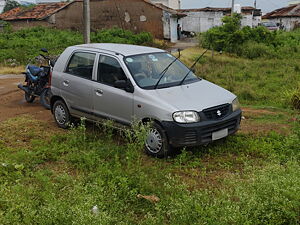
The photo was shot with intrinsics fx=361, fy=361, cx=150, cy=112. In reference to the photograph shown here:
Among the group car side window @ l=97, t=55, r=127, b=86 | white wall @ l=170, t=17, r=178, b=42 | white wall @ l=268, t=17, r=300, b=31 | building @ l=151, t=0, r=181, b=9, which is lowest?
car side window @ l=97, t=55, r=127, b=86

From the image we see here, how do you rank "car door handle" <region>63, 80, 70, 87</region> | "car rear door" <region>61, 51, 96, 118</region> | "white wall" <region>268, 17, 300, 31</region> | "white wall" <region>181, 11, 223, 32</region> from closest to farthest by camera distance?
"car rear door" <region>61, 51, 96, 118</region> < "car door handle" <region>63, 80, 70, 87</region> < "white wall" <region>181, 11, 223, 32</region> < "white wall" <region>268, 17, 300, 31</region>

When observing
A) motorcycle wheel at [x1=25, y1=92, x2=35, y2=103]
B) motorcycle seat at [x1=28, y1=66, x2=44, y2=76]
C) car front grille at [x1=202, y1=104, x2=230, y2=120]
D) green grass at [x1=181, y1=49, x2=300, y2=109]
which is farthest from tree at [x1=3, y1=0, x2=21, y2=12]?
car front grille at [x1=202, y1=104, x2=230, y2=120]

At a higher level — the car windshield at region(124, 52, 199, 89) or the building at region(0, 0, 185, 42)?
the building at region(0, 0, 185, 42)

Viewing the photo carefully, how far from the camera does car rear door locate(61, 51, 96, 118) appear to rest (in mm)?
6852

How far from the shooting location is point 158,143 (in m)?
5.82

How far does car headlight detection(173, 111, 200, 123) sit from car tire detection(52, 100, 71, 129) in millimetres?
2711

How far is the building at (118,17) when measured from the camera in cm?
3112

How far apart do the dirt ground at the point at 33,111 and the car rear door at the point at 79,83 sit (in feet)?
3.12

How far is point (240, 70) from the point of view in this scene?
625 inches

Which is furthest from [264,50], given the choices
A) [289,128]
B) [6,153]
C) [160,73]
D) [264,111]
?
[6,153]

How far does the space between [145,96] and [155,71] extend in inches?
31.1

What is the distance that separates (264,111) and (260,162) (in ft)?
11.9

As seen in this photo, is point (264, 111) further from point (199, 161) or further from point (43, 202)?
point (43, 202)

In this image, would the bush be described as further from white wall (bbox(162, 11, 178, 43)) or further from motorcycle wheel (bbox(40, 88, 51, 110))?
motorcycle wheel (bbox(40, 88, 51, 110))
